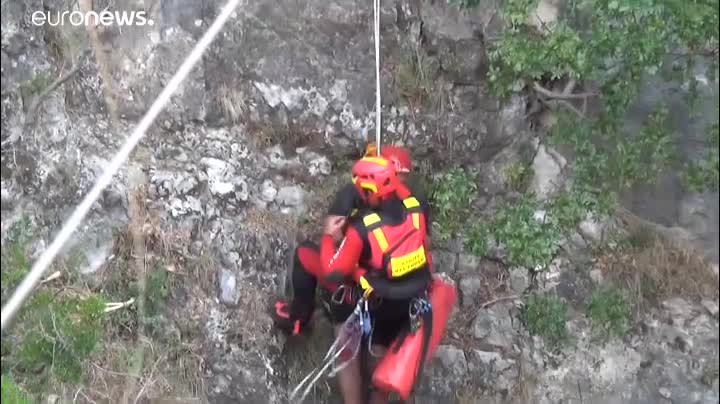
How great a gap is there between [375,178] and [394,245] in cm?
36

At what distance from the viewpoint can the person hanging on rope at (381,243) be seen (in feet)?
14.3

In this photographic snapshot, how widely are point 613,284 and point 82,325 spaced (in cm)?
320

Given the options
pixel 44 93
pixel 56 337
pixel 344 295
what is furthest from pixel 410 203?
pixel 44 93

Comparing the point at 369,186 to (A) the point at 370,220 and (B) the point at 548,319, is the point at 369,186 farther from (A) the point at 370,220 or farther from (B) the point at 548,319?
(B) the point at 548,319

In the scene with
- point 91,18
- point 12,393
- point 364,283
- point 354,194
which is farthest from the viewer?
point 91,18

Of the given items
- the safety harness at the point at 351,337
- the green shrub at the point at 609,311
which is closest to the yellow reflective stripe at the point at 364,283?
the safety harness at the point at 351,337

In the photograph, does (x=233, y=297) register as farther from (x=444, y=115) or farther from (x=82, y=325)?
(x=444, y=115)

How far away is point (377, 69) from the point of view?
5.21 metres

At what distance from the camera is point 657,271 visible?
4930 millimetres

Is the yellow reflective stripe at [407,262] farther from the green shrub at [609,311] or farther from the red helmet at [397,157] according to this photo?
the green shrub at [609,311]

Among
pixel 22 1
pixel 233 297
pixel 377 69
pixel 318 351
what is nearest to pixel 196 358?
pixel 233 297

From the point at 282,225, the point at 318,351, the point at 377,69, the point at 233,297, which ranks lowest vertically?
the point at 318,351

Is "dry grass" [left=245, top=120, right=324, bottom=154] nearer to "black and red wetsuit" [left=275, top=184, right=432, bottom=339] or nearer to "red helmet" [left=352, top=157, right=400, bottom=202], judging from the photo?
"black and red wetsuit" [left=275, top=184, right=432, bottom=339]

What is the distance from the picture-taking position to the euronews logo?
17.9 ft
